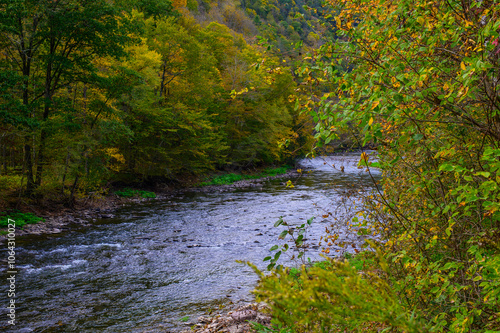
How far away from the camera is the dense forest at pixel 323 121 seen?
2.05 meters

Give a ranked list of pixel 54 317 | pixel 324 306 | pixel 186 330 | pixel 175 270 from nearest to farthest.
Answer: pixel 324 306
pixel 186 330
pixel 54 317
pixel 175 270

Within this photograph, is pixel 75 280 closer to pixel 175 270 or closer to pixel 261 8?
pixel 175 270

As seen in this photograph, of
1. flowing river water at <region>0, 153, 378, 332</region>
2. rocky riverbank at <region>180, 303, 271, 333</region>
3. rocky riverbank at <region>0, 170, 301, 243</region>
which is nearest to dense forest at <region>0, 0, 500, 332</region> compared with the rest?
rocky riverbank at <region>180, 303, 271, 333</region>

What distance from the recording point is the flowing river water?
19.4 ft

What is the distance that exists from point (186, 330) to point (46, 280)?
13.8 ft

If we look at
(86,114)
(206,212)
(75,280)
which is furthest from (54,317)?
(86,114)

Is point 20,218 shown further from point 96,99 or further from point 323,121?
point 323,121

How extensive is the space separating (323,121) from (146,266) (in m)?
7.38

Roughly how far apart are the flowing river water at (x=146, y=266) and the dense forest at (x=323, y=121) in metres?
0.95

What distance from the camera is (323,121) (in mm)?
2758

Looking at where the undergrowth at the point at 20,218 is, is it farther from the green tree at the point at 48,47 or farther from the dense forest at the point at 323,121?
the green tree at the point at 48,47

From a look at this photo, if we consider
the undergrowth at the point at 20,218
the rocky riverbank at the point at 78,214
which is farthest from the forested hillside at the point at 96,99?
the undergrowth at the point at 20,218

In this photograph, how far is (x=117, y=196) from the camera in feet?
58.9

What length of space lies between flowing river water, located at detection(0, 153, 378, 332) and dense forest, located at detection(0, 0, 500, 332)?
0.95 m
